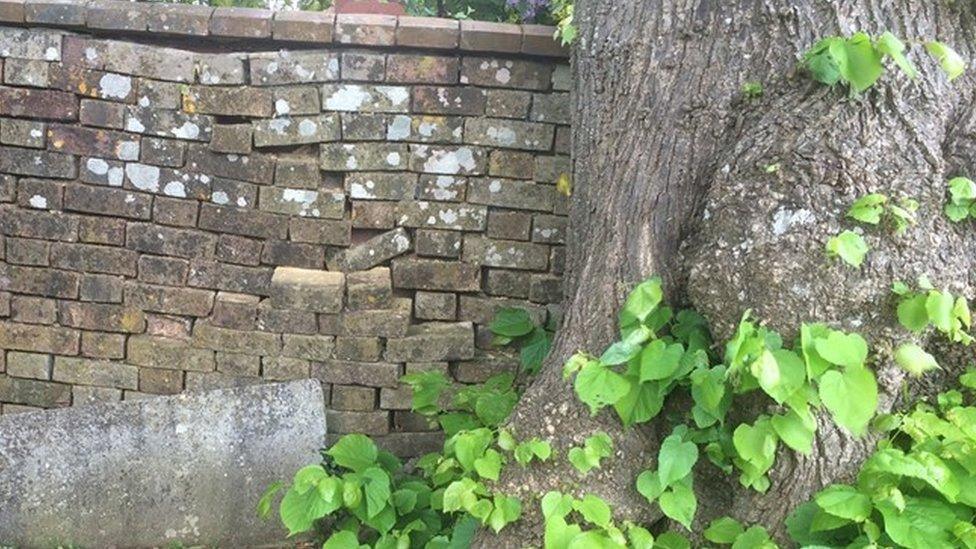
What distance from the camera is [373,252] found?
332 cm

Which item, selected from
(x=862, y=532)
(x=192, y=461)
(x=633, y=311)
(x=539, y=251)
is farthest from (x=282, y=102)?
(x=862, y=532)

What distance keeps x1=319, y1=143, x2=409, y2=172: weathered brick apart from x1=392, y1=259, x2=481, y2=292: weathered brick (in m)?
0.37

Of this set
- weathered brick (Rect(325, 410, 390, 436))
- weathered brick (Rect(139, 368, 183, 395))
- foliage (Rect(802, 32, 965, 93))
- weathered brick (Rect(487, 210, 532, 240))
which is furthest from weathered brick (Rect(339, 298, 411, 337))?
foliage (Rect(802, 32, 965, 93))

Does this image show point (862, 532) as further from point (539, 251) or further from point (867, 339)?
point (539, 251)

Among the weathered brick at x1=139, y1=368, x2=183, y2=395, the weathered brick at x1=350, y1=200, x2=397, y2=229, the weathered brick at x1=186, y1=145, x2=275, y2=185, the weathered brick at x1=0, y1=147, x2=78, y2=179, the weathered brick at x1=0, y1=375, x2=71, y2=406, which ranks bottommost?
the weathered brick at x1=0, y1=375, x2=71, y2=406

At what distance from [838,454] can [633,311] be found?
2.09ft

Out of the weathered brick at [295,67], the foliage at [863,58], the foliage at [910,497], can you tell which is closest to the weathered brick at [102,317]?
the weathered brick at [295,67]

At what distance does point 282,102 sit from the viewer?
322 cm

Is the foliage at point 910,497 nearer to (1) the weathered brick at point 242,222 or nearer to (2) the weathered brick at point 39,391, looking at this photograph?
(1) the weathered brick at point 242,222

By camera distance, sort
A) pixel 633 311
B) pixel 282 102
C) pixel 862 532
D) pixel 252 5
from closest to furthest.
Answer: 1. pixel 862 532
2. pixel 633 311
3. pixel 282 102
4. pixel 252 5

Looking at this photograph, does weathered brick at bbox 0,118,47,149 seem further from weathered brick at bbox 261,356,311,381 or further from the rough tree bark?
the rough tree bark

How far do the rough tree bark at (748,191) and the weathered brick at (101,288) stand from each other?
1675mm

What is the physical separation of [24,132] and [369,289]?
1.36m

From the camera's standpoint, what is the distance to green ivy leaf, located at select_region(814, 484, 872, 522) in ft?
7.09
